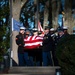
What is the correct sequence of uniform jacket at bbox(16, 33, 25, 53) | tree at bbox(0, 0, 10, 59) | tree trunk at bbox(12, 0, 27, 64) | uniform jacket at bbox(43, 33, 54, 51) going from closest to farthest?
uniform jacket at bbox(43, 33, 54, 51)
uniform jacket at bbox(16, 33, 25, 53)
tree trunk at bbox(12, 0, 27, 64)
tree at bbox(0, 0, 10, 59)

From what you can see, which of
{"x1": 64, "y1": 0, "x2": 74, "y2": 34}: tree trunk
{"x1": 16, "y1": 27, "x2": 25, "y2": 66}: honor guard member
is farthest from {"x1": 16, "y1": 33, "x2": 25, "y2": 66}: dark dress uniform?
Answer: {"x1": 64, "y1": 0, "x2": 74, "y2": 34}: tree trunk

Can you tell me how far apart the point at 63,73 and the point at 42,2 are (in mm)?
19409

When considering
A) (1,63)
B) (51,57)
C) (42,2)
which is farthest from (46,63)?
(42,2)

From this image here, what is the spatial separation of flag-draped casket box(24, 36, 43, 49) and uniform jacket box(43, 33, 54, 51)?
975mm

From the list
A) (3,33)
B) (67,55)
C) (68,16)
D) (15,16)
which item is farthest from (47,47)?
(68,16)

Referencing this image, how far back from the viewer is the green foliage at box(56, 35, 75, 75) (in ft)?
30.2

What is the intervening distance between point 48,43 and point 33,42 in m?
1.17

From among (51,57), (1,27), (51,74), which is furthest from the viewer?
(1,27)

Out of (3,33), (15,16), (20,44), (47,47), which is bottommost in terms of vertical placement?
(47,47)

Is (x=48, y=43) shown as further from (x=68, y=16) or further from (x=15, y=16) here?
(x=68, y=16)

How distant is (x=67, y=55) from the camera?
9219 millimetres

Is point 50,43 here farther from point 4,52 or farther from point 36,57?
point 4,52

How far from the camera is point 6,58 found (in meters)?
15.9

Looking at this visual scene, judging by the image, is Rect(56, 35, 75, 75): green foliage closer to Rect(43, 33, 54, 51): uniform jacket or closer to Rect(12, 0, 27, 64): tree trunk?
Rect(43, 33, 54, 51): uniform jacket
